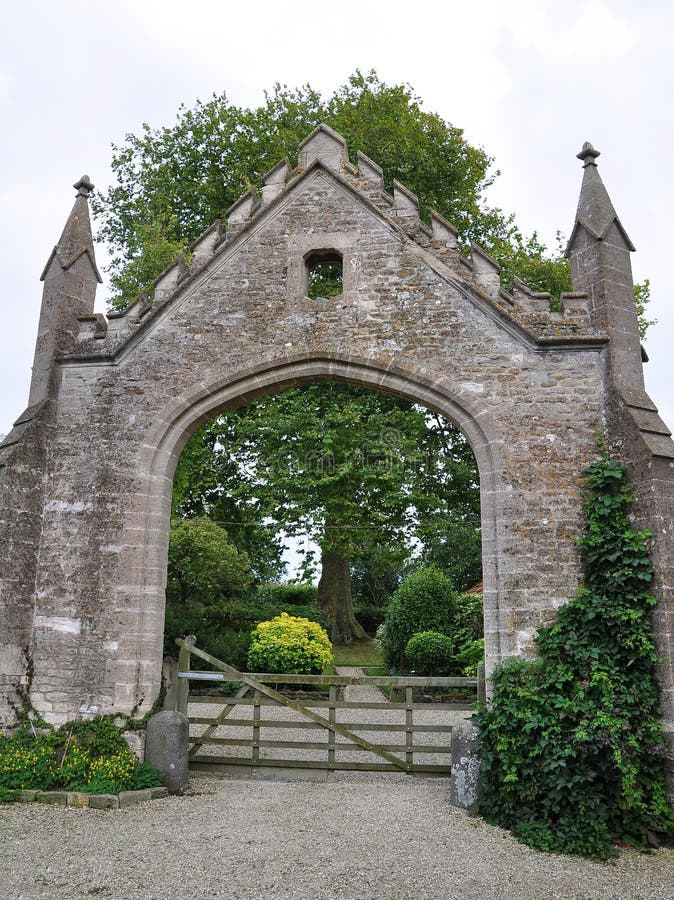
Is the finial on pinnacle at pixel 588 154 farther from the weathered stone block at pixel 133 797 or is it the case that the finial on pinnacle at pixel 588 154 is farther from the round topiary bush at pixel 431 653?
the round topiary bush at pixel 431 653

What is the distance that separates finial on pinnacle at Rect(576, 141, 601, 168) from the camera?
7.57 metres

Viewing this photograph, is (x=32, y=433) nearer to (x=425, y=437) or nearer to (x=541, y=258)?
(x=425, y=437)

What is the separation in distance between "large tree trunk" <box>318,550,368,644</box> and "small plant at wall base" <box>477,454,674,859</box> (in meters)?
11.6

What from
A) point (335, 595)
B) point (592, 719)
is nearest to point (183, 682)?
point (592, 719)

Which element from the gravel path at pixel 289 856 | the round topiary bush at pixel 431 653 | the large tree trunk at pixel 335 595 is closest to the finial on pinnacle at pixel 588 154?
the gravel path at pixel 289 856

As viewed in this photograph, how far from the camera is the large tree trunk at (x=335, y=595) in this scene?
710 inches

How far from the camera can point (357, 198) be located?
8.00 metres

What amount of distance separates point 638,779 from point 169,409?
5741 mm

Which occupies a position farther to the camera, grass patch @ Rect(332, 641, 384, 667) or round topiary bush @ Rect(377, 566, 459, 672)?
grass patch @ Rect(332, 641, 384, 667)

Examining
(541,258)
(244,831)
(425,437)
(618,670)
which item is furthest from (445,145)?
(244,831)

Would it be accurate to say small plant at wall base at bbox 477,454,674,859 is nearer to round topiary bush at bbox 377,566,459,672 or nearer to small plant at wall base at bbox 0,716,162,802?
small plant at wall base at bbox 0,716,162,802

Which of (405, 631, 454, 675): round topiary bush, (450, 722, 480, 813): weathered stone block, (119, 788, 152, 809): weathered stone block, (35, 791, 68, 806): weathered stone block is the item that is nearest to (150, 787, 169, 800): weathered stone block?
(119, 788, 152, 809): weathered stone block

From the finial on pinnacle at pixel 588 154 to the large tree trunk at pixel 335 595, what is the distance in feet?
39.6

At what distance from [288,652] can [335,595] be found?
555cm
